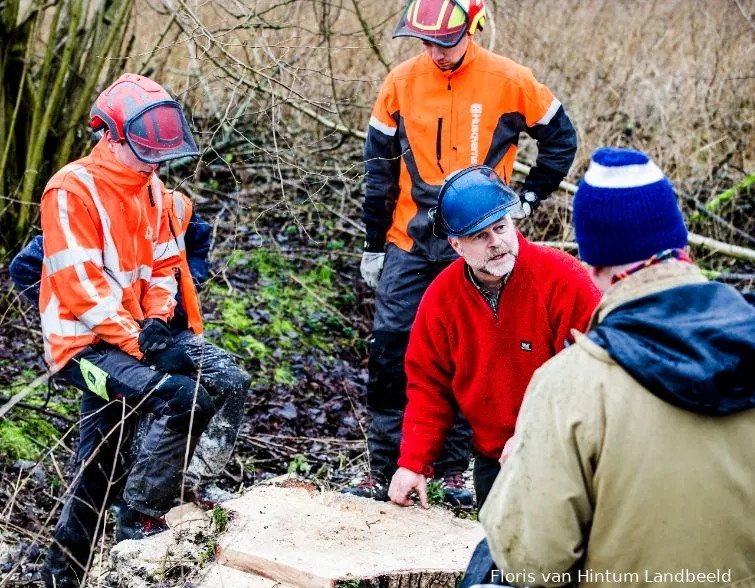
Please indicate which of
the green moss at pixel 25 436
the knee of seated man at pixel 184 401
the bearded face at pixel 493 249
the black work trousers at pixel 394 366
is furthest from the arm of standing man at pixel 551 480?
the green moss at pixel 25 436

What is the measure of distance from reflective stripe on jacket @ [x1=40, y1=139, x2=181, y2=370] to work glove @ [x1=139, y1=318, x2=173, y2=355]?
0.04 meters

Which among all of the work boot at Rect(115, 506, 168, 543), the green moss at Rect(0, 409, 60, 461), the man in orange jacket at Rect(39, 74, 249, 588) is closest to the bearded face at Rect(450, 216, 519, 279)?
the man in orange jacket at Rect(39, 74, 249, 588)

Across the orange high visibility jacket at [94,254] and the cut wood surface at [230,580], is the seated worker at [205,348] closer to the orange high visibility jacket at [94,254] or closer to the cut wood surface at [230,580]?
the orange high visibility jacket at [94,254]

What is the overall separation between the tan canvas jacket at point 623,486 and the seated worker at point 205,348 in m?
2.87

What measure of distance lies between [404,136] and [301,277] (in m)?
3.28

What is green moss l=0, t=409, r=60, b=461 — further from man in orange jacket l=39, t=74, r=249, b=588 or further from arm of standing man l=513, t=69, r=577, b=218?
arm of standing man l=513, t=69, r=577, b=218

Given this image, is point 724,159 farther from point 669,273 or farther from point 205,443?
point 669,273

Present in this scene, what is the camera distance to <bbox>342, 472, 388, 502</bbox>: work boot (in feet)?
16.8

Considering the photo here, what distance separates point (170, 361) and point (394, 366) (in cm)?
153

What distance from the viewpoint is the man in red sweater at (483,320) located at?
3.81 metres

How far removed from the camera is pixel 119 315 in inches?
174

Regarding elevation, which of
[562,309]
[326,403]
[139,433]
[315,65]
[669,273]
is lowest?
[326,403]

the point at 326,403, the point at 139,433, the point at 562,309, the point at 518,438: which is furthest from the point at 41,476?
the point at 518,438

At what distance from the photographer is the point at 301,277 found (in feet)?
28.1
